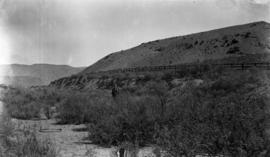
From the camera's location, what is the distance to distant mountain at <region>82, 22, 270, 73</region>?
76.7m

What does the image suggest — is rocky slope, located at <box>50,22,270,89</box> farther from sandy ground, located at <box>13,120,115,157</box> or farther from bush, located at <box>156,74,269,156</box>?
bush, located at <box>156,74,269,156</box>

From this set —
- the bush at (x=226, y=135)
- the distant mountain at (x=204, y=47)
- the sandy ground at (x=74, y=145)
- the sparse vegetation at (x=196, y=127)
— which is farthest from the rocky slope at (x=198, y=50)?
the bush at (x=226, y=135)

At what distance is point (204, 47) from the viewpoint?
88812 mm

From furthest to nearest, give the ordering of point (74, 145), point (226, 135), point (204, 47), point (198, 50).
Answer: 1. point (204, 47)
2. point (198, 50)
3. point (74, 145)
4. point (226, 135)

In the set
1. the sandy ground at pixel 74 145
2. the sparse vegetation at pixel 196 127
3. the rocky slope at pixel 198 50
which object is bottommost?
the sandy ground at pixel 74 145

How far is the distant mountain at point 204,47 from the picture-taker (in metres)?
76.7

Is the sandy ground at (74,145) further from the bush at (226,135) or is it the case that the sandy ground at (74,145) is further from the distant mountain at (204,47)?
the distant mountain at (204,47)

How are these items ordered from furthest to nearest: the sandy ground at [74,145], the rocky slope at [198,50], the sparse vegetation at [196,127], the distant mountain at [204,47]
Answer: the distant mountain at [204,47] < the rocky slope at [198,50] < the sandy ground at [74,145] < the sparse vegetation at [196,127]

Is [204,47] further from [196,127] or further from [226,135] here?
[226,135]

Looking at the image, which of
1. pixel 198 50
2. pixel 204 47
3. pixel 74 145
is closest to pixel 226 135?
pixel 74 145

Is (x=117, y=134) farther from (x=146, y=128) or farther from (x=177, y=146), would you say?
(x=177, y=146)

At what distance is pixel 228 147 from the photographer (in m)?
7.86

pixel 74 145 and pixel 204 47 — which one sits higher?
pixel 204 47

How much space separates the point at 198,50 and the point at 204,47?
176 cm
